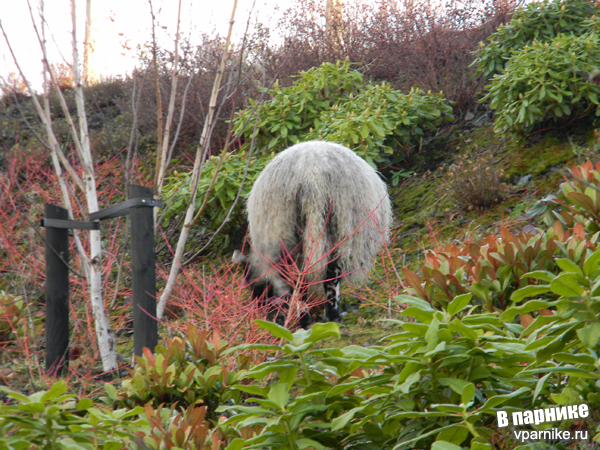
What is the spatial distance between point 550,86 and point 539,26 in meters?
1.78

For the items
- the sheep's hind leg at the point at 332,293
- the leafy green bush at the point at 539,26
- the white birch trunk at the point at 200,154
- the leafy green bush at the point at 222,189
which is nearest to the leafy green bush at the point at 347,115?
the leafy green bush at the point at 222,189

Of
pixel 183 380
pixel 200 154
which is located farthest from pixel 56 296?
pixel 183 380

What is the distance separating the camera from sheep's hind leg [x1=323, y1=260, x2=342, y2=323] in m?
4.51

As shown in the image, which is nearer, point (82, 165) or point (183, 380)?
point (183, 380)

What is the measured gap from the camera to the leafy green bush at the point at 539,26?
22.1 feet

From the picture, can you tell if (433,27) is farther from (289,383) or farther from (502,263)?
(289,383)

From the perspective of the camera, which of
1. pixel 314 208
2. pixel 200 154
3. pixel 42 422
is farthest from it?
pixel 314 208

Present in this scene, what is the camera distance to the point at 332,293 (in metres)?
4.59

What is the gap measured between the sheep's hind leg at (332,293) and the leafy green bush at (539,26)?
421 centimetres

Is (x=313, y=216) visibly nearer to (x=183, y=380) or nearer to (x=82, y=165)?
(x=82, y=165)

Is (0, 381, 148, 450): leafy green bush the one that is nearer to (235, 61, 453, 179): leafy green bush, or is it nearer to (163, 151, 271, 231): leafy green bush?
(163, 151, 271, 231): leafy green bush

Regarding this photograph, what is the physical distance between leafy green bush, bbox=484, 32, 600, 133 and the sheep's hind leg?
2.99 meters

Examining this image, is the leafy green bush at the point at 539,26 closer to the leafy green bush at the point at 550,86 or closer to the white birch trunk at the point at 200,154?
the leafy green bush at the point at 550,86

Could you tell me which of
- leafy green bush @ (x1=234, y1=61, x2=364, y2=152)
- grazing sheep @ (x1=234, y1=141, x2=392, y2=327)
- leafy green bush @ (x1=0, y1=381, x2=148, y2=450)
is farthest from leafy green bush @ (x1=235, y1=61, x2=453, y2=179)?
leafy green bush @ (x1=0, y1=381, x2=148, y2=450)
